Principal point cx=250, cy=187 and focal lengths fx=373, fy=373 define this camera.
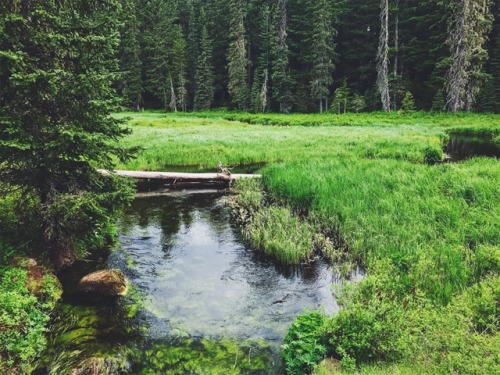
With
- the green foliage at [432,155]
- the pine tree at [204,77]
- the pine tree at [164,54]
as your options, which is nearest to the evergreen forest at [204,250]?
the green foliage at [432,155]

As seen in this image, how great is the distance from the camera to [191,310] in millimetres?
7117

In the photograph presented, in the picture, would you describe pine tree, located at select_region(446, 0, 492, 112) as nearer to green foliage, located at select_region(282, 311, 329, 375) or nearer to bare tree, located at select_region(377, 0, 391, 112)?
bare tree, located at select_region(377, 0, 391, 112)

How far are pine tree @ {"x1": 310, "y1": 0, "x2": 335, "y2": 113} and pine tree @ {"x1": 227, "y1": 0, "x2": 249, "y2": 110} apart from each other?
11.6 metres

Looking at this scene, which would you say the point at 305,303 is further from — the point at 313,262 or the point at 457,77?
the point at 457,77

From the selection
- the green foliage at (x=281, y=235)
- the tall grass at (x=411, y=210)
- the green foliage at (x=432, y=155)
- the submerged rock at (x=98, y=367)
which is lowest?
the submerged rock at (x=98, y=367)

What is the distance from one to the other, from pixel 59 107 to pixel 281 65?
51964mm

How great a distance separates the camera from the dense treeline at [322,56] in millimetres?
44281

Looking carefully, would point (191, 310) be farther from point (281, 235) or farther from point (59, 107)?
point (59, 107)

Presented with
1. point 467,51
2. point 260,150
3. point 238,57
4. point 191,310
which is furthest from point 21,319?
point 238,57

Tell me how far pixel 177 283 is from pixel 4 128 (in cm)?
452

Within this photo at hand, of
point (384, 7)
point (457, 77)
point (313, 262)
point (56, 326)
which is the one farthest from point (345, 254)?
point (384, 7)

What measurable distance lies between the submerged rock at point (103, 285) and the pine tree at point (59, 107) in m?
0.96

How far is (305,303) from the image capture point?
727 cm

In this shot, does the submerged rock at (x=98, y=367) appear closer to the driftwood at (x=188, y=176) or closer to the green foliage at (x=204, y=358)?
the green foliage at (x=204, y=358)
